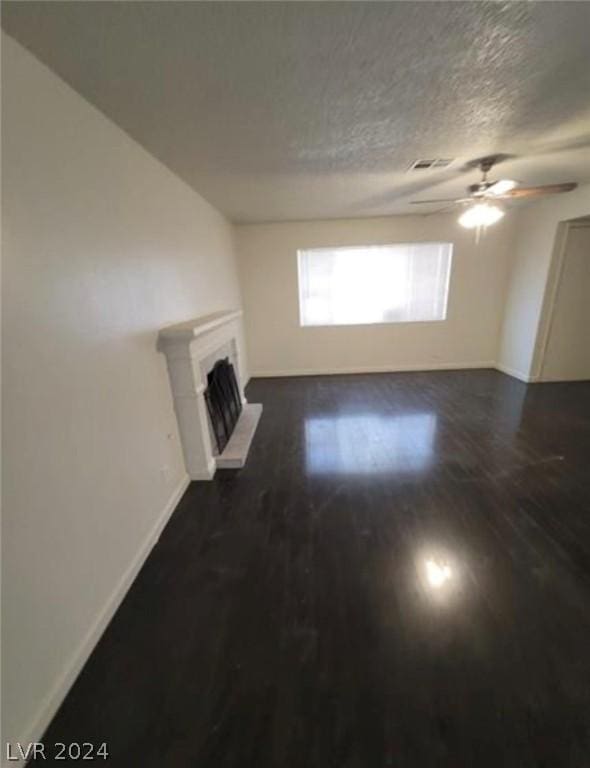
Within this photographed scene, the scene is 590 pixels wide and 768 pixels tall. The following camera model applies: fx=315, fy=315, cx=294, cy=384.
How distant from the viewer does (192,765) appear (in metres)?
1.05

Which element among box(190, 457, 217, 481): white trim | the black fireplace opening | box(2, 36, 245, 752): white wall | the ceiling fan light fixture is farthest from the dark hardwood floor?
the ceiling fan light fixture

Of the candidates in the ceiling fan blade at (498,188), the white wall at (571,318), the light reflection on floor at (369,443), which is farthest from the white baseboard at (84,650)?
the white wall at (571,318)

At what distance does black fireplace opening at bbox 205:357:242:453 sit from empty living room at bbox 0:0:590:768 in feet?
0.10

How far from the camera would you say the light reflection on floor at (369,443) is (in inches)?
107

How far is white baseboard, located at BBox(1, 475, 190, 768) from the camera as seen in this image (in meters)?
1.12

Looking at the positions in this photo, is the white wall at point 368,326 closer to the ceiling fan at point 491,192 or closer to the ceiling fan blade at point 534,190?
the ceiling fan at point 491,192

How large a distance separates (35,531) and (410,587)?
5.58 ft

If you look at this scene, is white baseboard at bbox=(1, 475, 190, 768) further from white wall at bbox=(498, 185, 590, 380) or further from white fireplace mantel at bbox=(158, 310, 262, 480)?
white wall at bbox=(498, 185, 590, 380)

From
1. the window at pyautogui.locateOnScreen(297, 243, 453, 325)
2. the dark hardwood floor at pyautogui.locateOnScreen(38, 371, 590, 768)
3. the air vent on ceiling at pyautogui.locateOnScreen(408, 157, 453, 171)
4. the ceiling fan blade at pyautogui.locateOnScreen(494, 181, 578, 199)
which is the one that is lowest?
the dark hardwood floor at pyautogui.locateOnScreen(38, 371, 590, 768)

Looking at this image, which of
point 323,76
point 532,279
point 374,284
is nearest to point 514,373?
point 532,279

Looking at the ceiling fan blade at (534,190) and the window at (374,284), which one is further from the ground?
the ceiling fan blade at (534,190)

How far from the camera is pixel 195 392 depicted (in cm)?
242

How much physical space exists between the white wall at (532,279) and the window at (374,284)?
949 millimetres

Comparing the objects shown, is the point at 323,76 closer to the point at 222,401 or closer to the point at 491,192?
the point at 491,192
